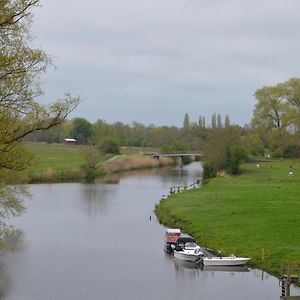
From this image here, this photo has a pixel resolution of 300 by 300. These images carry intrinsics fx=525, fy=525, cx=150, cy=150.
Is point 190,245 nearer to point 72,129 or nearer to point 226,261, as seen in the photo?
point 226,261

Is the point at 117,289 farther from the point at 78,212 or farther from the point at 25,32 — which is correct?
the point at 78,212

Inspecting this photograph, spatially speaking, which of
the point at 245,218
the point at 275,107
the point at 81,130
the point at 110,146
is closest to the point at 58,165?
the point at 110,146

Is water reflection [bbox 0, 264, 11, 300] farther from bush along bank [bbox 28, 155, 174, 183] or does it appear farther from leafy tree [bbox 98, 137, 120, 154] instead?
leafy tree [bbox 98, 137, 120, 154]

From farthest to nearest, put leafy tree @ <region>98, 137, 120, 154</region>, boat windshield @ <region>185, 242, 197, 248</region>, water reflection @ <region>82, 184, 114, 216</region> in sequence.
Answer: leafy tree @ <region>98, 137, 120, 154</region>
water reflection @ <region>82, 184, 114, 216</region>
boat windshield @ <region>185, 242, 197, 248</region>

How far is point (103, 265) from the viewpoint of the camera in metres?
32.7

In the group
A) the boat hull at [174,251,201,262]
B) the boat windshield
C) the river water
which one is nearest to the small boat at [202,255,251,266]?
the river water

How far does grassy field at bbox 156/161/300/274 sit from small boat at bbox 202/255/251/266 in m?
0.88

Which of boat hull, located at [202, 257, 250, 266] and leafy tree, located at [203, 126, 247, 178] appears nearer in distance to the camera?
boat hull, located at [202, 257, 250, 266]

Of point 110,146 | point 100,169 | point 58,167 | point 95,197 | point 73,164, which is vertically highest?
point 110,146

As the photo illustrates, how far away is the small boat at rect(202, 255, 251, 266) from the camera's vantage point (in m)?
31.5

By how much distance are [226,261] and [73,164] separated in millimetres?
75647

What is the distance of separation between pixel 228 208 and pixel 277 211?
5.35m

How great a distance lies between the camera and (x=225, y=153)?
91375 mm

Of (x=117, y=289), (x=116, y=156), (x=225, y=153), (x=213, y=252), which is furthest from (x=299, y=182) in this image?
(x=116, y=156)
